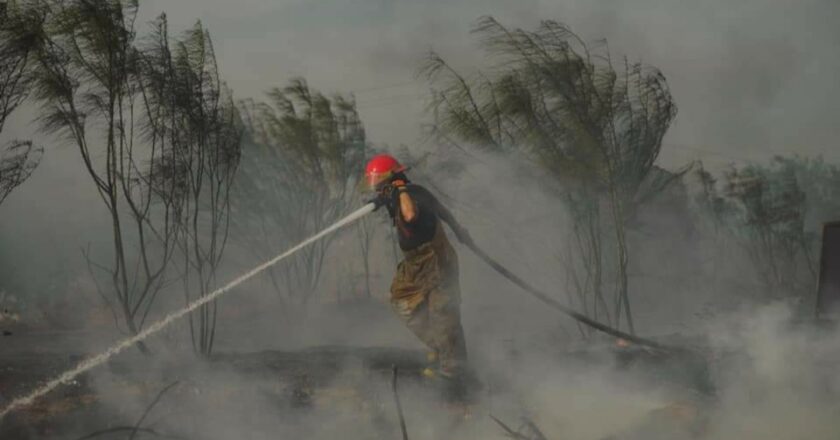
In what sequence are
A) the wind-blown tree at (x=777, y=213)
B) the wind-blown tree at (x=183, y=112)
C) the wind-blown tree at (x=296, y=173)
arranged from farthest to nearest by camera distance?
1. the wind-blown tree at (x=777, y=213)
2. the wind-blown tree at (x=296, y=173)
3. the wind-blown tree at (x=183, y=112)

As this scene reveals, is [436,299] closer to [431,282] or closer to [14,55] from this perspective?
[431,282]

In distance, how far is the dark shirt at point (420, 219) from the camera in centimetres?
799

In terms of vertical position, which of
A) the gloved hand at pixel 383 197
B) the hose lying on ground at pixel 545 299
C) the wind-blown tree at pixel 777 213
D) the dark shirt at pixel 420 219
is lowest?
the wind-blown tree at pixel 777 213

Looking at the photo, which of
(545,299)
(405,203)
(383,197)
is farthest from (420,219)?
(545,299)

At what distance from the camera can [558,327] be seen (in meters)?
17.6

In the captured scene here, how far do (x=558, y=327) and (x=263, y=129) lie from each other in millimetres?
6870

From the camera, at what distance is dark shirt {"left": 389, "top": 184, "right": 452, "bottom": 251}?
26.2 feet

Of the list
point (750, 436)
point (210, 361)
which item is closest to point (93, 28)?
point (210, 361)

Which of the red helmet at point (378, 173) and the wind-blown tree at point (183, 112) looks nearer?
the red helmet at point (378, 173)

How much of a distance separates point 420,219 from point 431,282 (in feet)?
1.98

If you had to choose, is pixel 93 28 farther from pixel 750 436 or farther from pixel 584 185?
pixel 750 436

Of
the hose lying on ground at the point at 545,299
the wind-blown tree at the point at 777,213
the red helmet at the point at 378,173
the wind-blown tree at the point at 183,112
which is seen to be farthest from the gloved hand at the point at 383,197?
the wind-blown tree at the point at 777,213

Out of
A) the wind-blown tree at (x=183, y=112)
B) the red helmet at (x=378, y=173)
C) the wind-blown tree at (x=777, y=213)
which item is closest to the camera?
the red helmet at (x=378, y=173)

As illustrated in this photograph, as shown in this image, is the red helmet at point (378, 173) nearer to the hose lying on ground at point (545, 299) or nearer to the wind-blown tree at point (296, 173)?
the hose lying on ground at point (545, 299)
